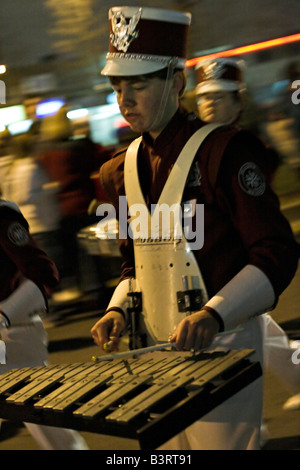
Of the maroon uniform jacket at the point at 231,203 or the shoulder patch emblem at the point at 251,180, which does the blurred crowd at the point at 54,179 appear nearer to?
the maroon uniform jacket at the point at 231,203

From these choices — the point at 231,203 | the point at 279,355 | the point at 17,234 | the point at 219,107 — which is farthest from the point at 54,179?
the point at 231,203

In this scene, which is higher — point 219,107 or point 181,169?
point 181,169

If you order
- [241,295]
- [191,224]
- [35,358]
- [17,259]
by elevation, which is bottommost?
[35,358]

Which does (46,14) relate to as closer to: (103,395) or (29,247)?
(29,247)

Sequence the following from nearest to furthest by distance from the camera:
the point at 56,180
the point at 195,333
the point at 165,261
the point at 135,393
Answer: the point at 135,393 → the point at 195,333 → the point at 165,261 → the point at 56,180

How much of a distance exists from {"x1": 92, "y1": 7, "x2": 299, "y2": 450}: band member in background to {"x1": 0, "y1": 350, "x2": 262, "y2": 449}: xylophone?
6.6 inches

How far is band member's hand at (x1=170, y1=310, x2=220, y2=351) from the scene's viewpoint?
2363mm

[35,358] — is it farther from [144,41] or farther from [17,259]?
[144,41]

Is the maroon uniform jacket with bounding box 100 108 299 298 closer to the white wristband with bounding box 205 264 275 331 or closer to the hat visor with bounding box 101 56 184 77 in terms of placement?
the white wristband with bounding box 205 264 275 331

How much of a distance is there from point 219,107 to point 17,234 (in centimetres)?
196

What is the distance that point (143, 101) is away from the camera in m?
2.70

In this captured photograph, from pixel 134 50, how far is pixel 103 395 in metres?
1.16

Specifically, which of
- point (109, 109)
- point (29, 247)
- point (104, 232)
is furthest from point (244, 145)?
point (109, 109)

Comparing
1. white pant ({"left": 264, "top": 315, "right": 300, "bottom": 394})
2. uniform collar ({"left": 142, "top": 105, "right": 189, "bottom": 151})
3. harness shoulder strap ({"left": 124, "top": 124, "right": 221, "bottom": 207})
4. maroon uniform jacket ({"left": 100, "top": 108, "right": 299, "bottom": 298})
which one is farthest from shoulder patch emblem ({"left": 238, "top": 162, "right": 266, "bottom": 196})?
white pant ({"left": 264, "top": 315, "right": 300, "bottom": 394})
